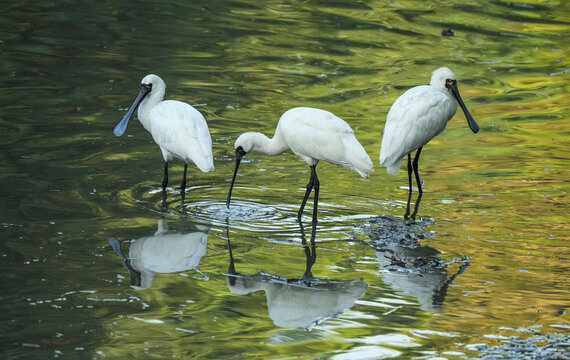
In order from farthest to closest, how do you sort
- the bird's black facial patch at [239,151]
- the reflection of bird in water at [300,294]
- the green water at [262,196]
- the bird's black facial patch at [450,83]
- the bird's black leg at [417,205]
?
1. the bird's black facial patch at [450,83]
2. the bird's black facial patch at [239,151]
3. the bird's black leg at [417,205]
4. the reflection of bird in water at [300,294]
5. the green water at [262,196]

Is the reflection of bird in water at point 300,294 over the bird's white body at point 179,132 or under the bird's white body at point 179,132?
under

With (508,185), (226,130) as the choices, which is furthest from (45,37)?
(508,185)

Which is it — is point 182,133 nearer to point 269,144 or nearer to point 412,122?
point 269,144

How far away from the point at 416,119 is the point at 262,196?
1.66 meters

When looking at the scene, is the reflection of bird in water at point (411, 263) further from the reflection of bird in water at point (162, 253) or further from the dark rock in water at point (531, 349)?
the reflection of bird in water at point (162, 253)

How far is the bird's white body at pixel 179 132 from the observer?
8.41m

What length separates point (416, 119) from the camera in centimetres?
892

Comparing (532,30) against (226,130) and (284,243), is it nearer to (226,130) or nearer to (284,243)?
(226,130)

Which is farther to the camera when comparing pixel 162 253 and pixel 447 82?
pixel 447 82

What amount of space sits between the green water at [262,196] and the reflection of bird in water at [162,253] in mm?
36

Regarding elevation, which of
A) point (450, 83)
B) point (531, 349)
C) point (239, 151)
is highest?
point (450, 83)

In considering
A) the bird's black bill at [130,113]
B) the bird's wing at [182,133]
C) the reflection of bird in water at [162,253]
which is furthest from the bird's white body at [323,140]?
the bird's black bill at [130,113]

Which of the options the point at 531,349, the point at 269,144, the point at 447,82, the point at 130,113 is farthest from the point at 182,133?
the point at 531,349

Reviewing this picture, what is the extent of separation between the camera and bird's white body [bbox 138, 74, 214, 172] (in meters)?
8.41
